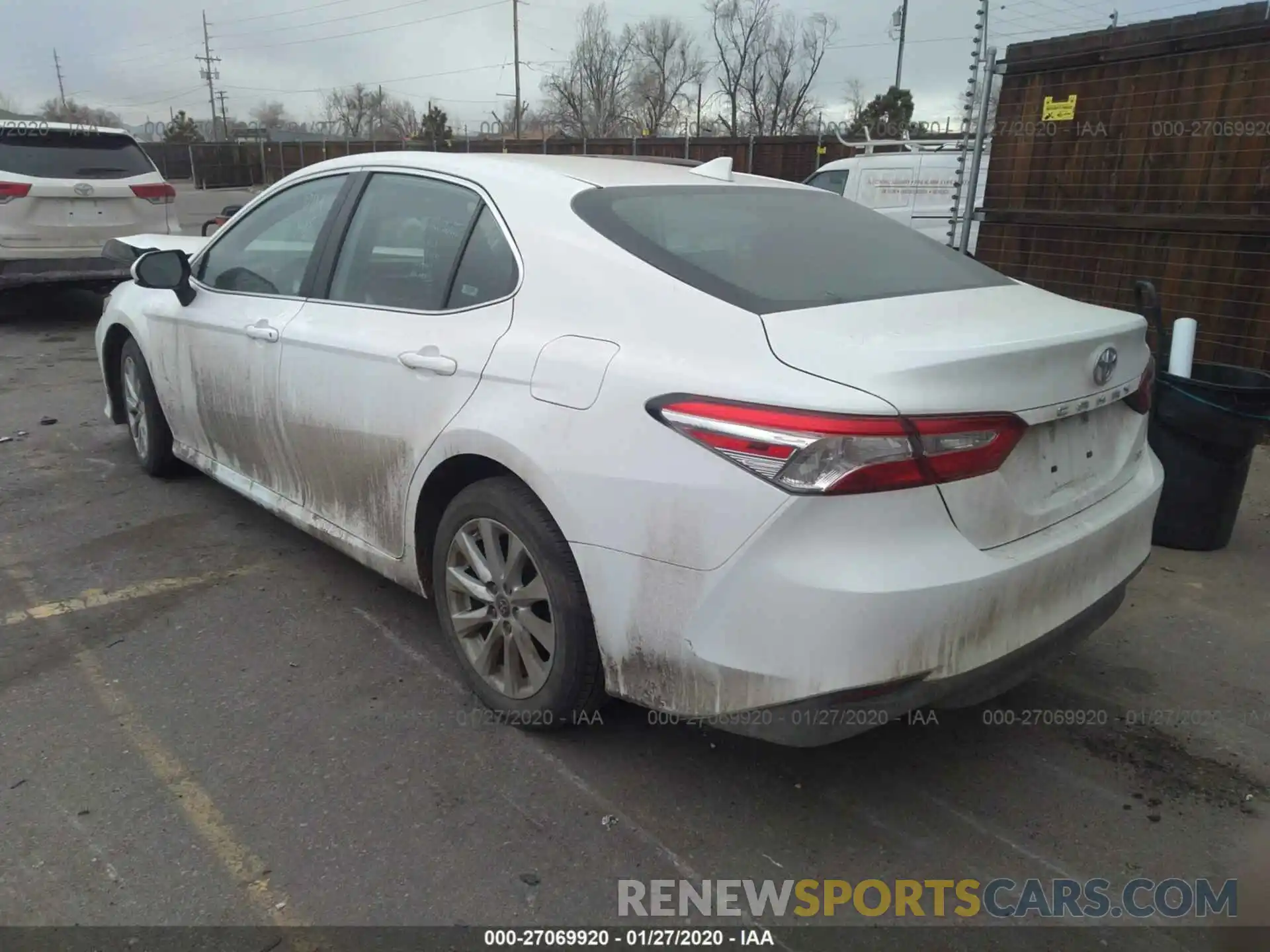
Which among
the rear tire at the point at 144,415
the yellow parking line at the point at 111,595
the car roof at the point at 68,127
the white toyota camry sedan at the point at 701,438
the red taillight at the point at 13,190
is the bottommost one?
the yellow parking line at the point at 111,595

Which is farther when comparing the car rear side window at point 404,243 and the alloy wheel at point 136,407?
the alloy wheel at point 136,407

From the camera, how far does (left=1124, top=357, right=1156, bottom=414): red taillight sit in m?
2.78

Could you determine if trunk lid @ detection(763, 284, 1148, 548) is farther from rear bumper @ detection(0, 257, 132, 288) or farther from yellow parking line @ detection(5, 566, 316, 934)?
rear bumper @ detection(0, 257, 132, 288)

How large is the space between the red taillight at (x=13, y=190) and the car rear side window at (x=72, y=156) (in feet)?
0.48

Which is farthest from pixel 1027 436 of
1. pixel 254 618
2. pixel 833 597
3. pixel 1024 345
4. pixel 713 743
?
pixel 254 618

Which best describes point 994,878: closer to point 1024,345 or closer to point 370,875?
point 1024,345

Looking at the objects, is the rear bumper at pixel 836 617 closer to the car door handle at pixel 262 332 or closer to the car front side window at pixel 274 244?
the car door handle at pixel 262 332

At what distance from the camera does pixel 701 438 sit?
2168mm

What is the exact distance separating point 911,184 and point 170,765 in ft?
32.9

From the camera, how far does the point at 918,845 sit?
2465 mm

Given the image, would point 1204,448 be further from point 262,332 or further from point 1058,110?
point 262,332

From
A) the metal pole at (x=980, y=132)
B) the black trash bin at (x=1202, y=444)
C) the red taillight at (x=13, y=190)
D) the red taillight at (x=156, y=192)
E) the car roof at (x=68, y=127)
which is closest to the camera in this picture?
the black trash bin at (x=1202, y=444)

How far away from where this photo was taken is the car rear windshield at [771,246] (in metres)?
2.53

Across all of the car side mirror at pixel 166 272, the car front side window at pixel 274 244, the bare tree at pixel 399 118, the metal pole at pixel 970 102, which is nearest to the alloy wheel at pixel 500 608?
the car front side window at pixel 274 244
